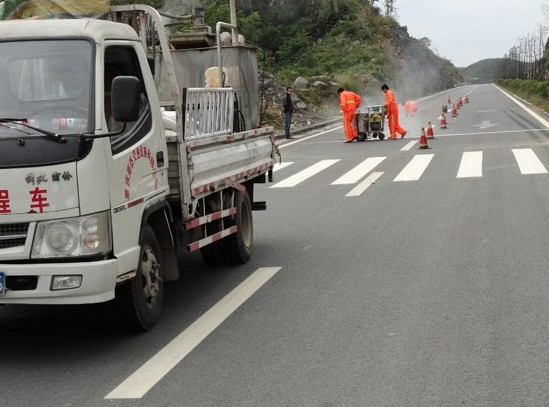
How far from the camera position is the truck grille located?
5.29m

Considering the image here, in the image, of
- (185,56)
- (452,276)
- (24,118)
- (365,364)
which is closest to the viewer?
(365,364)

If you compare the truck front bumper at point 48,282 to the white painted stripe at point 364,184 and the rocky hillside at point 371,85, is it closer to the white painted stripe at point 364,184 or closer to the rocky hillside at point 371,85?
the rocky hillside at point 371,85

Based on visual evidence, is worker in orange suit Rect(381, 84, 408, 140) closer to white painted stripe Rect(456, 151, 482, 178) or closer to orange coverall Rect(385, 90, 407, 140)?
orange coverall Rect(385, 90, 407, 140)

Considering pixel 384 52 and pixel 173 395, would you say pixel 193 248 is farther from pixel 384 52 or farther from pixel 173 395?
pixel 384 52

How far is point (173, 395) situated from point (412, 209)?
7.67m

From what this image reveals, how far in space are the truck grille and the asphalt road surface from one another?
83 cm

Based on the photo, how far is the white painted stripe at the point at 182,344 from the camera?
4941 millimetres

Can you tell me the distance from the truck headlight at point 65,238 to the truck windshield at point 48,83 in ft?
2.20

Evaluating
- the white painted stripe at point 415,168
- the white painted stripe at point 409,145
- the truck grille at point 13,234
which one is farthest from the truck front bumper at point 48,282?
the white painted stripe at point 409,145

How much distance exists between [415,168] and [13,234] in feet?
43.0

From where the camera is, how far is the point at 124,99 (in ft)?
18.3

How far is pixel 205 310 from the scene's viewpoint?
6.83 m

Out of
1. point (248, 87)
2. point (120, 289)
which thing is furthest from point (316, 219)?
point (120, 289)

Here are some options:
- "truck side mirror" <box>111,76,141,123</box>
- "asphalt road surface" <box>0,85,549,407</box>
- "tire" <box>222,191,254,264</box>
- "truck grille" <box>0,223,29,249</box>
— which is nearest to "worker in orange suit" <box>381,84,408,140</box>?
"asphalt road surface" <box>0,85,549,407</box>
